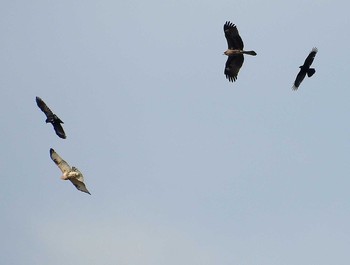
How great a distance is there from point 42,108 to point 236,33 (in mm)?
10973

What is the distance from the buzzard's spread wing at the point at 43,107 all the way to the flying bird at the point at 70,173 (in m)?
2.37

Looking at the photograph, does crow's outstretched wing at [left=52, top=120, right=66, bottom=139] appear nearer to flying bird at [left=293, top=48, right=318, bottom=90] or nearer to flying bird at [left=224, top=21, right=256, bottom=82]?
flying bird at [left=224, top=21, right=256, bottom=82]

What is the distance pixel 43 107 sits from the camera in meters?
59.3

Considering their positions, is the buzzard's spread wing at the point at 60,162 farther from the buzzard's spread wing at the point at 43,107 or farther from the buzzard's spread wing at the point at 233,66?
the buzzard's spread wing at the point at 233,66

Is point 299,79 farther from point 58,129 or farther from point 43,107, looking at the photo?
point 43,107

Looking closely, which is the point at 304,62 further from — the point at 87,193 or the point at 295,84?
the point at 87,193

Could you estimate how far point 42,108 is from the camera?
59312 millimetres

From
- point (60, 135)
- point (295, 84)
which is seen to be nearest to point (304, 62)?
point (295, 84)

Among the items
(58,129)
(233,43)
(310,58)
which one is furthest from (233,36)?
(58,129)

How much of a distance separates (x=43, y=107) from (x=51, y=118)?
0.73 m

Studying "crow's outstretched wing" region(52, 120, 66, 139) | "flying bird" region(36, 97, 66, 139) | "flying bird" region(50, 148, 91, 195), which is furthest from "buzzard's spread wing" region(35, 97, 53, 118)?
"flying bird" region(50, 148, 91, 195)

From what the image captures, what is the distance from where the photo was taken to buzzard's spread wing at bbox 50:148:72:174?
56969 mm

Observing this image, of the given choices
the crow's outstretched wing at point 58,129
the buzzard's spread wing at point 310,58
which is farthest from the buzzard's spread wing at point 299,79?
the crow's outstretched wing at point 58,129

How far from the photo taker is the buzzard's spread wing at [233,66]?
5964 centimetres
